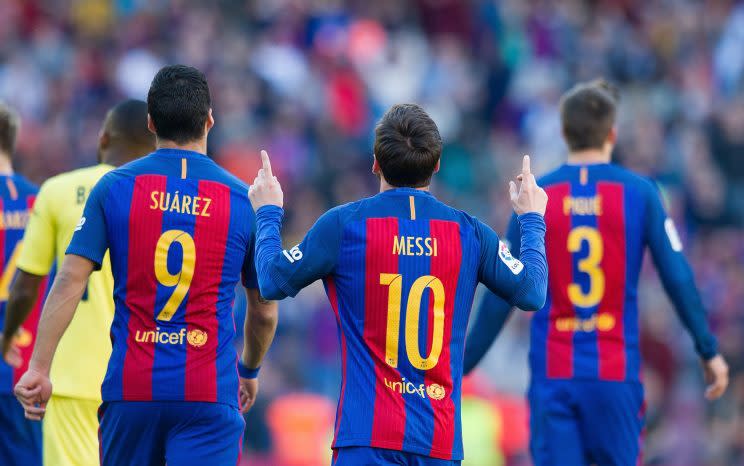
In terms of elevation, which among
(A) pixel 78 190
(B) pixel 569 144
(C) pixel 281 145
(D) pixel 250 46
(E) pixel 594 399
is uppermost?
(D) pixel 250 46

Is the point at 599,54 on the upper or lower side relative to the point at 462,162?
upper

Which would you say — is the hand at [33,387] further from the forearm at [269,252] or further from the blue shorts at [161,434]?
the forearm at [269,252]

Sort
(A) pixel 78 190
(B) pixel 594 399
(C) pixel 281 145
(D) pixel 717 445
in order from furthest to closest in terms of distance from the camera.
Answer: (C) pixel 281 145 < (D) pixel 717 445 < (B) pixel 594 399 < (A) pixel 78 190

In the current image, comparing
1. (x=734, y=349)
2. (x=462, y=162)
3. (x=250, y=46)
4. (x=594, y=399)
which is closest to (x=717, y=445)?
(x=734, y=349)

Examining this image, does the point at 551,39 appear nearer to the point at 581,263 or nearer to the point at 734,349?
the point at 734,349

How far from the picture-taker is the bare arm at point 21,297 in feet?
23.4

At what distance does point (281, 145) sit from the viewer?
16.2m

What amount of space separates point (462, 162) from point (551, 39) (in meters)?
3.18

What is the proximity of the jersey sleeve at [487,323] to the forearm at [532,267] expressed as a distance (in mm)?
1947

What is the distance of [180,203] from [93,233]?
16.7 inches

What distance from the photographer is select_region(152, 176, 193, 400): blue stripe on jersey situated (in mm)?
5879

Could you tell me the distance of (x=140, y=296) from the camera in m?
5.91

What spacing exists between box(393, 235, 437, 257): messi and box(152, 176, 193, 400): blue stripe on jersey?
100 centimetres

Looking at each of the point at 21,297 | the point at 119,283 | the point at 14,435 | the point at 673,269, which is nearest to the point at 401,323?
the point at 119,283
